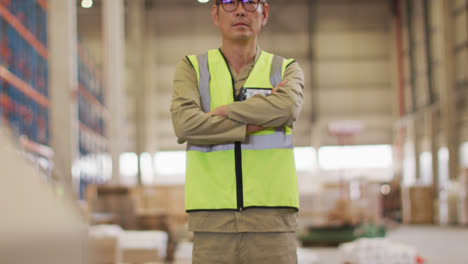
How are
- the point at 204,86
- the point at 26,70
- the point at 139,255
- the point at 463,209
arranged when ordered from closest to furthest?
the point at 204,86 < the point at 139,255 < the point at 26,70 < the point at 463,209

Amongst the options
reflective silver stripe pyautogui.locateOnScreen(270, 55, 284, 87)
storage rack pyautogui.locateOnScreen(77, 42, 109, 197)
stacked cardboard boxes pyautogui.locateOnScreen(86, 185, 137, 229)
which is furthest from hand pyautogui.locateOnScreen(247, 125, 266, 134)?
storage rack pyautogui.locateOnScreen(77, 42, 109, 197)

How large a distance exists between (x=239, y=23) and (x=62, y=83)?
6582 mm

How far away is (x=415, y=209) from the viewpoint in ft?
63.9

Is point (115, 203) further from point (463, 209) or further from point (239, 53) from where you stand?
point (463, 209)

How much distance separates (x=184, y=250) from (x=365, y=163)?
1948 centimetres

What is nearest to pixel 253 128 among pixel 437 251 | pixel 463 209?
pixel 437 251

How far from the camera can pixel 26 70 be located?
37.1ft

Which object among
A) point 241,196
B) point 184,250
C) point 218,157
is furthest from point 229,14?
point 184,250

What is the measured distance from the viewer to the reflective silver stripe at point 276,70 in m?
2.09

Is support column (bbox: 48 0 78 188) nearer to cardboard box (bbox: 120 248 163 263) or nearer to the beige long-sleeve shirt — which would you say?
cardboard box (bbox: 120 248 163 263)

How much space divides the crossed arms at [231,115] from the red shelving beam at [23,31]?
9077 millimetres

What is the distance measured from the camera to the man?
1.83 m

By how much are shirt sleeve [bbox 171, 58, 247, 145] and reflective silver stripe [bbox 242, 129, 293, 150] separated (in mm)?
53

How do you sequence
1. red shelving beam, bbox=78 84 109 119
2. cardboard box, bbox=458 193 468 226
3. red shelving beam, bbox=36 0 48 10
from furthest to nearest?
red shelving beam, bbox=78 84 109 119, cardboard box, bbox=458 193 468 226, red shelving beam, bbox=36 0 48 10
